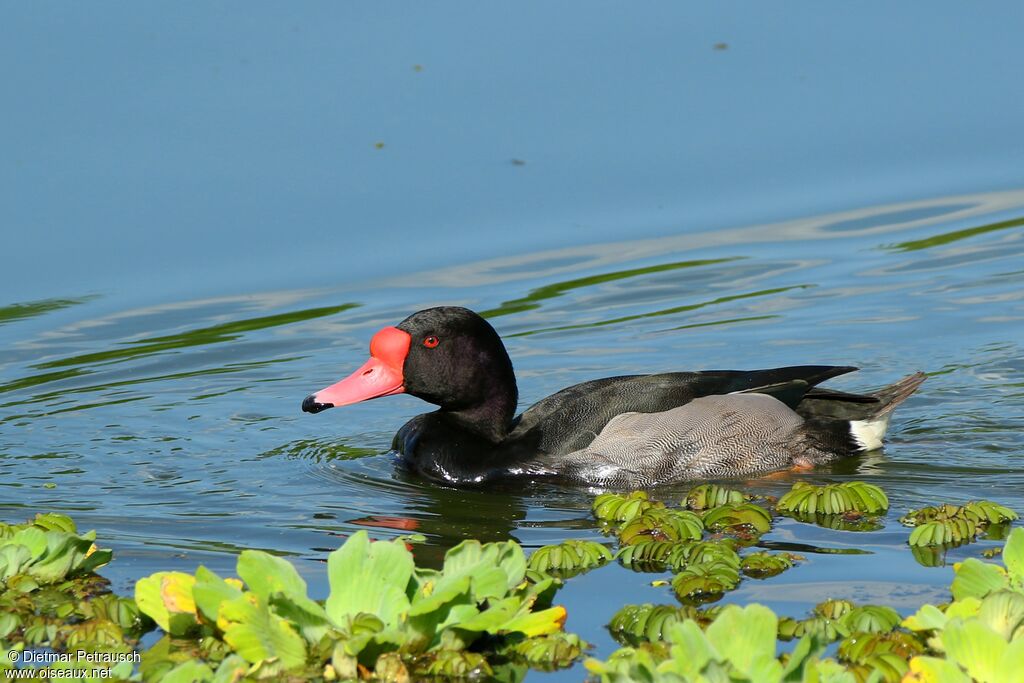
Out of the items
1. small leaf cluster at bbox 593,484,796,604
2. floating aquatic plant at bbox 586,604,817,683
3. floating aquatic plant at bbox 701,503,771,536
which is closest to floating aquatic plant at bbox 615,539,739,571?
small leaf cluster at bbox 593,484,796,604

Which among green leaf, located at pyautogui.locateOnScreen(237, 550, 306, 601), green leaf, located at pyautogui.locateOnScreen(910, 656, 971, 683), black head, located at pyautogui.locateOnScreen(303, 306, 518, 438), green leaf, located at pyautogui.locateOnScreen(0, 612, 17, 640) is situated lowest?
green leaf, located at pyautogui.locateOnScreen(910, 656, 971, 683)

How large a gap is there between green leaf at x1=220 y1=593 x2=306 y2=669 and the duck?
134 inches

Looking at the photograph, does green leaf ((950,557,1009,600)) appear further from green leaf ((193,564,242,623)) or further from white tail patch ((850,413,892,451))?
white tail patch ((850,413,892,451))

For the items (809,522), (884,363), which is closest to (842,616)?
(809,522)

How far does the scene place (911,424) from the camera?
10180 millimetres

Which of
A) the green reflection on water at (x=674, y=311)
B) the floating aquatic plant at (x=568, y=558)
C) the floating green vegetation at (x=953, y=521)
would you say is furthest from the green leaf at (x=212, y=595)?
the green reflection on water at (x=674, y=311)

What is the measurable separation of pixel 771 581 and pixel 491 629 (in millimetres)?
1526

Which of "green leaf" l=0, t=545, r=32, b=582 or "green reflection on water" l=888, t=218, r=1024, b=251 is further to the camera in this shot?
"green reflection on water" l=888, t=218, r=1024, b=251

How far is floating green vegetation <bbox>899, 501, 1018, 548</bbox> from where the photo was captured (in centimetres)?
730

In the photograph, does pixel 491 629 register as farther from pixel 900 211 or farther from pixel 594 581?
pixel 900 211

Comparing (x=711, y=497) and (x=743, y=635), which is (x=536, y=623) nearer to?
(x=743, y=635)

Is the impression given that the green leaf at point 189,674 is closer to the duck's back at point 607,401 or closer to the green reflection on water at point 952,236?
the duck's back at point 607,401

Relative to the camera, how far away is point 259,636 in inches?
224

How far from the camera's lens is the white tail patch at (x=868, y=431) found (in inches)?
376
